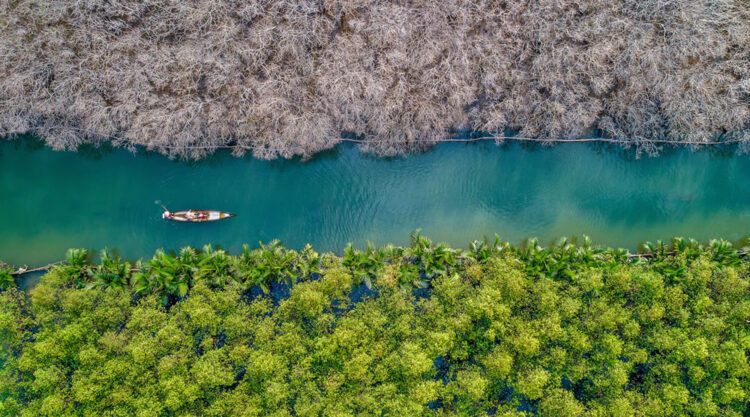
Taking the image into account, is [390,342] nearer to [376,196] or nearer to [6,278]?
[376,196]

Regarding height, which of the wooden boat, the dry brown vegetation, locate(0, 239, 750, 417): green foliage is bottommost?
locate(0, 239, 750, 417): green foliage

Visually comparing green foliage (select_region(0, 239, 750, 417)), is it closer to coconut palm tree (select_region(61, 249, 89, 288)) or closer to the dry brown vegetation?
coconut palm tree (select_region(61, 249, 89, 288))

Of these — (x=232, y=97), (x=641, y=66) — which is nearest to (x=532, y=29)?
(x=641, y=66)

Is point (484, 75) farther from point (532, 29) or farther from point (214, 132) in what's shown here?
point (214, 132)

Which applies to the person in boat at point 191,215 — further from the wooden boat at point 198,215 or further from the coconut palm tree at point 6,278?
the coconut palm tree at point 6,278

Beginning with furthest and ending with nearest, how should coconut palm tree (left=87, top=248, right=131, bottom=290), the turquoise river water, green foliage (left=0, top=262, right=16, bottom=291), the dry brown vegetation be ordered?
the turquoise river water
green foliage (left=0, top=262, right=16, bottom=291)
the dry brown vegetation
coconut palm tree (left=87, top=248, right=131, bottom=290)

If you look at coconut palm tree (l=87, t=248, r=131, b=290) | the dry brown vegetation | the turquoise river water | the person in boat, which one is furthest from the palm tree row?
the dry brown vegetation

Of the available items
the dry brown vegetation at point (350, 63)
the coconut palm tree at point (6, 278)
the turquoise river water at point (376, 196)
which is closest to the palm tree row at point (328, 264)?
the coconut palm tree at point (6, 278)
